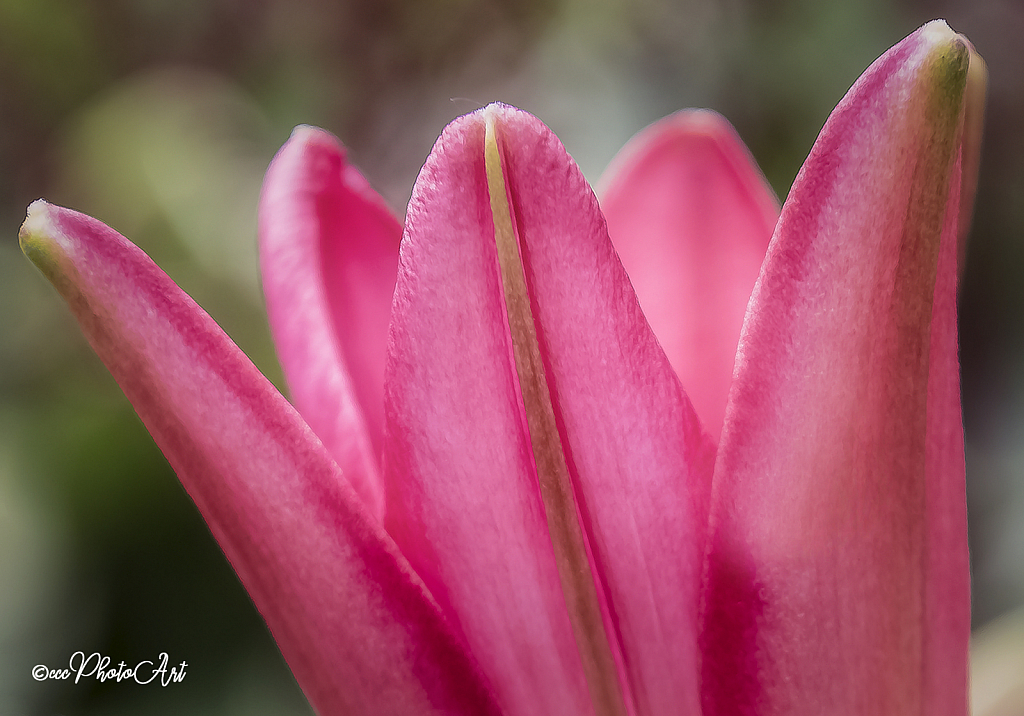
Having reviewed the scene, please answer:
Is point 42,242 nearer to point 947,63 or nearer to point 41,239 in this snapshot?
point 41,239

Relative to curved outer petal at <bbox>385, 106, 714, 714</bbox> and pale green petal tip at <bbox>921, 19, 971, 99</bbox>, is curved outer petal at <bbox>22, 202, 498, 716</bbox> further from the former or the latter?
pale green petal tip at <bbox>921, 19, 971, 99</bbox>

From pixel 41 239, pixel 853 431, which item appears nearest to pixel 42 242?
pixel 41 239

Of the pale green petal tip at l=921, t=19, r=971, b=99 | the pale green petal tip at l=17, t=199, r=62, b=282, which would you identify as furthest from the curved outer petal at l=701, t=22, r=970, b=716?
the pale green petal tip at l=17, t=199, r=62, b=282

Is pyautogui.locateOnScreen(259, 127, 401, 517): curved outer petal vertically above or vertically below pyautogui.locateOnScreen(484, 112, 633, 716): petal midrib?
above

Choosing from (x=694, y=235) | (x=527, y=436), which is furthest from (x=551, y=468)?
(x=694, y=235)

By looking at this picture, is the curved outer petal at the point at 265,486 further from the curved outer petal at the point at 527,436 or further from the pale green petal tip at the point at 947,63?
the pale green petal tip at the point at 947,63
